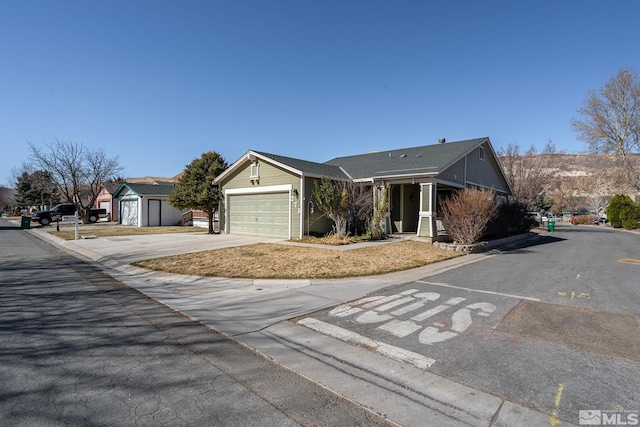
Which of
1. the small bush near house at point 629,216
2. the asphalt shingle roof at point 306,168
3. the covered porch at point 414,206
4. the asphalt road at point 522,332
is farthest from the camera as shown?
the small bush near house at point 629,216

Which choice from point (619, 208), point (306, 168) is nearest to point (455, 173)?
point (306, 168)

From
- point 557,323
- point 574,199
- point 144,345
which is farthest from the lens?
point 574,199

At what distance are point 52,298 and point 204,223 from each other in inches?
833

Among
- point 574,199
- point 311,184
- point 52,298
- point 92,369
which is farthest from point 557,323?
point 574,199

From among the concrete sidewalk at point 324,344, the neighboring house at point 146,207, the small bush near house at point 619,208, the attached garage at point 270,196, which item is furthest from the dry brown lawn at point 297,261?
the small bush near house at point 619,208

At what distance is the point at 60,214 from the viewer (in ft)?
98.8

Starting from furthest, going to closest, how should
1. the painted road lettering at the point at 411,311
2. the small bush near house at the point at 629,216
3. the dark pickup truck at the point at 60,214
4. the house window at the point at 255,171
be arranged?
the small bush near house at the point at 629,216 < the dark pickup truck at the point at 60,214 < the house window at the point at 255,171 < the painted road lettering at the point at 411,311

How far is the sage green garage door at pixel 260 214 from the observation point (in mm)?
16108

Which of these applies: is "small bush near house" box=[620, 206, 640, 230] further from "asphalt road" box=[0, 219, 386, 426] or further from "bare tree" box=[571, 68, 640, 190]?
"asphalt road" box=[0, 219, 386, 426]

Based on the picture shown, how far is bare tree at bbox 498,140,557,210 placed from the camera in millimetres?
29734

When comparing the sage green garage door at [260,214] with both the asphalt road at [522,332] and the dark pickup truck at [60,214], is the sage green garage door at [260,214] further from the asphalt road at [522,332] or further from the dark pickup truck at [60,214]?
the dark pickup truck at [60,214]

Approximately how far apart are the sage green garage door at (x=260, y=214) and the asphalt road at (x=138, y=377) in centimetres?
1092

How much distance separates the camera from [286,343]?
408 centimetres

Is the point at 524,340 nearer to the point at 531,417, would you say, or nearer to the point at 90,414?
the point at 531,417
